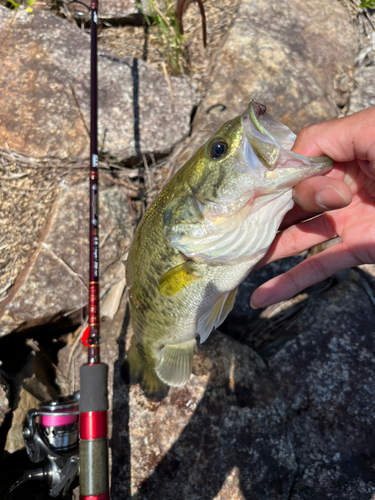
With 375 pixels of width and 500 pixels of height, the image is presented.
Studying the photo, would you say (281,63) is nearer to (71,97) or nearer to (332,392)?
(71,97)

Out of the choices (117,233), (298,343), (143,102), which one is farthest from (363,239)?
(143,102)

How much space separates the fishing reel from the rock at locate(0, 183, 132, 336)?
0.91 m

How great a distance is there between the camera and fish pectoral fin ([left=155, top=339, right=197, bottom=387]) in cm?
246

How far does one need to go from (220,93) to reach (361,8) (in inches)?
99.7

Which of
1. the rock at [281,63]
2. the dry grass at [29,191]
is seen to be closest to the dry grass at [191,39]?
the rock at [281,63]

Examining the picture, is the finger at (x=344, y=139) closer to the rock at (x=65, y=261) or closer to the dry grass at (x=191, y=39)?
the rock at (x=65, y=261)

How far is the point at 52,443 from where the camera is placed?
8.30 ft

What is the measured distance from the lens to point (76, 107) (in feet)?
12.1

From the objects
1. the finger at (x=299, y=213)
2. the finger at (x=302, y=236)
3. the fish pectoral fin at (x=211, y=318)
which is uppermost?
the finger at (x=299, y=213)

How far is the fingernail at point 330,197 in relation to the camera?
1.62m

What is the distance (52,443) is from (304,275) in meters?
2.22

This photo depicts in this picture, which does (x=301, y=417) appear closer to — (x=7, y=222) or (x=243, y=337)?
(x=243, y=337)

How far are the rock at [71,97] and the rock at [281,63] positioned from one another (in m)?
0.40

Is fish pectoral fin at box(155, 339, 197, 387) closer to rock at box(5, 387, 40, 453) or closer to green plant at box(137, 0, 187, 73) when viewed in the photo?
rock at box(5, 387, 40, 453)
